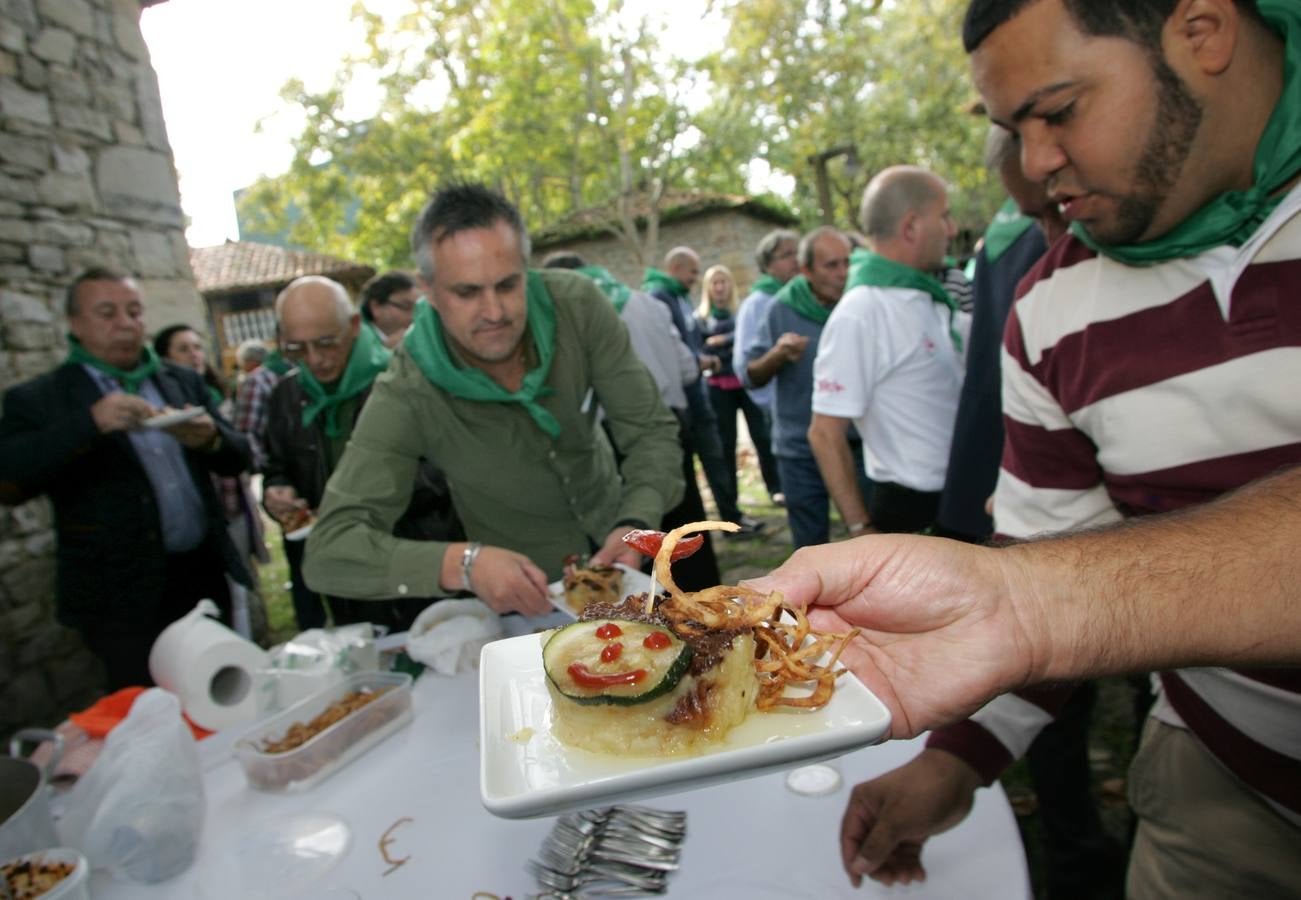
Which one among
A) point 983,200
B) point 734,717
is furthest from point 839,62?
point 734,717

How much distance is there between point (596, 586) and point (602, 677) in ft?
3.99

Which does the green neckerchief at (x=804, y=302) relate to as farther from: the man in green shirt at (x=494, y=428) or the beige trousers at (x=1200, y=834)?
the beige trousers at (x=1200, y=834)

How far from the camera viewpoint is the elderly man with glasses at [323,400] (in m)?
3.97

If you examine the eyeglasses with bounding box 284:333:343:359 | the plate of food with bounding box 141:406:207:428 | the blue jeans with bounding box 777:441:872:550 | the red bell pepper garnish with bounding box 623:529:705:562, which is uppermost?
the eyeglasses with bounding box 284:333:343:359

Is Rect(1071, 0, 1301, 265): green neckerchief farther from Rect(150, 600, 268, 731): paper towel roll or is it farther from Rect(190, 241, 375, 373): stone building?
Rect(190, 241, 375, 373): stone building

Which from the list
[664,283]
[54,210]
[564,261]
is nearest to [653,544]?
[564,261]

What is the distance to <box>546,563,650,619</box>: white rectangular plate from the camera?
7.21 ft

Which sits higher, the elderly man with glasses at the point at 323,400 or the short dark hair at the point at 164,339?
the short dark hair at the point at 164,339

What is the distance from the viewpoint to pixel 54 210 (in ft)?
16.7

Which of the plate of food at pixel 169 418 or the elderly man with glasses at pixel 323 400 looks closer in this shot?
the plate of food at pixel 169 418

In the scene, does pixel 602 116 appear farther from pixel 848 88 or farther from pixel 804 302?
pixel 804 302

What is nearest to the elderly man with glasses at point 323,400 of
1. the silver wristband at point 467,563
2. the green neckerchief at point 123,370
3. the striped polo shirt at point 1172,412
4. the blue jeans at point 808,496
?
the green neckerchief at point 123,370

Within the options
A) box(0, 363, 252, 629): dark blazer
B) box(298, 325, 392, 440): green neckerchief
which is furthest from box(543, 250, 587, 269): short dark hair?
box(0, 363, 252, 629): dark blazer

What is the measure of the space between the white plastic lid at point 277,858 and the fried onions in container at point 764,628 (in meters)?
1.04
